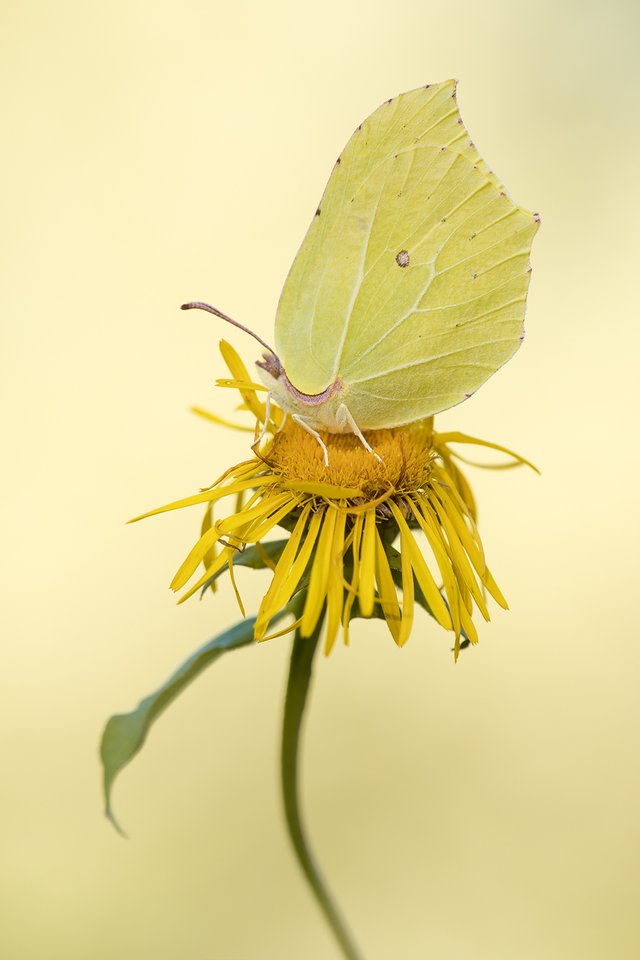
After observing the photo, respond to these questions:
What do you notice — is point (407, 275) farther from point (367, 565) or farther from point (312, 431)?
point (367, 565)

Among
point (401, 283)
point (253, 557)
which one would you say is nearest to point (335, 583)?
point (253, 557)

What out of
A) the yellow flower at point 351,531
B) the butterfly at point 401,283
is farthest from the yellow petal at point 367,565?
the butterfly at point 401,283

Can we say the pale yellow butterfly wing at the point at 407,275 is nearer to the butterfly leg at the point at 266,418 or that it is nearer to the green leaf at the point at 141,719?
the butterfly leg at the point at 266,418

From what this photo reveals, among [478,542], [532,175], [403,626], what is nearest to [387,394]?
[478,542]

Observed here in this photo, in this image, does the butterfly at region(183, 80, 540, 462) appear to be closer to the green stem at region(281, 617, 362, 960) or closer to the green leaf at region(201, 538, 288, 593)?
the green leaf at region(201, 538, 288, 593)

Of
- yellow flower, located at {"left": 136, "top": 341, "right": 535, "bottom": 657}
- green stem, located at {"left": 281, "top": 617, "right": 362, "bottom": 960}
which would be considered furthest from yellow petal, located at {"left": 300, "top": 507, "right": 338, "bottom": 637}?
green stem, located at {"left": 281, "top": 617, "right": 362, "bottom": 960}

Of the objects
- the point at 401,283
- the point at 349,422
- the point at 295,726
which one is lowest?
the point at 295,726
